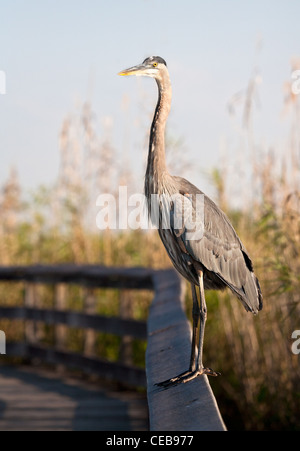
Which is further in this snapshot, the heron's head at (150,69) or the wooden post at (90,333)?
the wooden post at (90,333)

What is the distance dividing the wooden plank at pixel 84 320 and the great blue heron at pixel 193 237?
103 inches

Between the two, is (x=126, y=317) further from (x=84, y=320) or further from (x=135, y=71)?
(x=135, y=71)

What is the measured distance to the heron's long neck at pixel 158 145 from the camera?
3.18 meters

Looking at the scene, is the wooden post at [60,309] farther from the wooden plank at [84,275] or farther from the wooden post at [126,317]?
the wooden post at [126,317]

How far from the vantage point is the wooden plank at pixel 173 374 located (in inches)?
74.6

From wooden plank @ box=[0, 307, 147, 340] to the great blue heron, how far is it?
263 centimetres

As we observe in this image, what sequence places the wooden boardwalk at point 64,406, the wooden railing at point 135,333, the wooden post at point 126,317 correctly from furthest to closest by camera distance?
the wooden post at point 126,317
the wooden boardwalk at point 64,406
the wooden railing at point 135,333

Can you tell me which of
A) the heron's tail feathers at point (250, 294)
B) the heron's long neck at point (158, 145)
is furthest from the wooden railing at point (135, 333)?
the heron's long neck at point (158, 145)

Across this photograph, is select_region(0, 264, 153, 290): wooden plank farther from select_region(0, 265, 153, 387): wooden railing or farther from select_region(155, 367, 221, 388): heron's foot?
select_region(155, 367, 221, 388): heron's foot

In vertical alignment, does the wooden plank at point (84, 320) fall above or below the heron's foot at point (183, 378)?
below

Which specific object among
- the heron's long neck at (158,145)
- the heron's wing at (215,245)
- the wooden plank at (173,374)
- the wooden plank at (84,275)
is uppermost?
the heron's long neck at (158,145)

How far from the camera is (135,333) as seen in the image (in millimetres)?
5941

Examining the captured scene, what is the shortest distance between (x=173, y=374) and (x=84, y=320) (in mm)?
4017

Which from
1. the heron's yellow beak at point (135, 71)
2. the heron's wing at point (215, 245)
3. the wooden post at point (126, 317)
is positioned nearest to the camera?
the heron's wing at point (215, 245)
